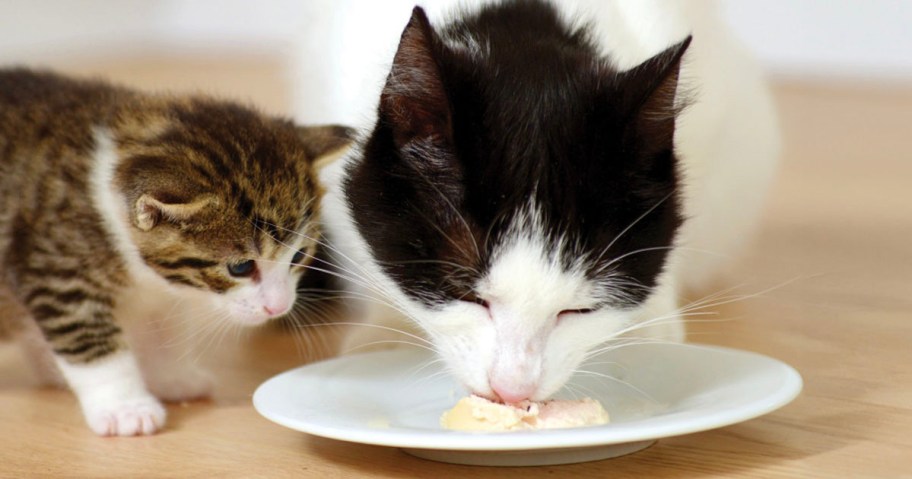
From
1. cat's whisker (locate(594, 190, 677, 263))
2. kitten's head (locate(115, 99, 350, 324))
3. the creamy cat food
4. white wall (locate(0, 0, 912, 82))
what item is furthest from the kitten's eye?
white wall (locate(0, 0, 912, 82))

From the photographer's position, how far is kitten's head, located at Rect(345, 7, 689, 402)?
166cm

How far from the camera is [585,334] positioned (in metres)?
1.74

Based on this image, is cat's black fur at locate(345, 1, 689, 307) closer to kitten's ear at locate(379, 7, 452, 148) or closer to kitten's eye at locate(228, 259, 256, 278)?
kitten's ear at locate(379, 7, 452, 148)

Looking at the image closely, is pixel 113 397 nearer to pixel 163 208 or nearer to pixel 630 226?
pixel 163 208

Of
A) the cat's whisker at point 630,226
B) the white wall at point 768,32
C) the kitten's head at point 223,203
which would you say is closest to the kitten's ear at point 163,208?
the kitten's head at point 223,203

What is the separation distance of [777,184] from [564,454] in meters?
2.49

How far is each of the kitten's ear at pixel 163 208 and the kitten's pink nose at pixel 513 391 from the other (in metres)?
0.56

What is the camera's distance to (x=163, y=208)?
190 centimetres

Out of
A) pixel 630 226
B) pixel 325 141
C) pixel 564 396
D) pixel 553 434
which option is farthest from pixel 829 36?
pixel 553 434

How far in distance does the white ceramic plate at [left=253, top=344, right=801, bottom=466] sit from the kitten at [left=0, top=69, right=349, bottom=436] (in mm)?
200

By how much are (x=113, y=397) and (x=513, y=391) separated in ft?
2.44

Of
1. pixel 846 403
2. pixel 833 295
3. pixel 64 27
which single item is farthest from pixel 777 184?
pixel 64 27

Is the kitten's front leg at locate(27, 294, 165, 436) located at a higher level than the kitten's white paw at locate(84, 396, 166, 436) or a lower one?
higher

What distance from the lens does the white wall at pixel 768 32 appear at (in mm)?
5543
